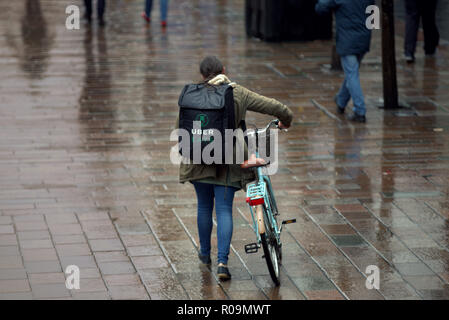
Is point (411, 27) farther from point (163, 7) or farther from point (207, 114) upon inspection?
point (207, 114)

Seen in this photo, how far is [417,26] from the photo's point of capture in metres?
14.0

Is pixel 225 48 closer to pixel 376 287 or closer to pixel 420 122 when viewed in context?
pixel 420 122

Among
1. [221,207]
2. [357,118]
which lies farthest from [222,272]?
[357,118]

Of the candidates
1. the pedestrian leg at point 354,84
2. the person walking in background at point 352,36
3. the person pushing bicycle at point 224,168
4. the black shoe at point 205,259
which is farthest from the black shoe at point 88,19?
the person pushing bicycle at point 224,168

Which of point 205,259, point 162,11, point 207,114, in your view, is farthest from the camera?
point 162,11

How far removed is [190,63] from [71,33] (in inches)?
160

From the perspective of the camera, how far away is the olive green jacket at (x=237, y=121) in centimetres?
592

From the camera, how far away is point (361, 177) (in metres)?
8.47

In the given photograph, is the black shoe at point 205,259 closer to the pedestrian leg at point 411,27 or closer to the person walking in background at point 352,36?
the person walking in background at point 352,36

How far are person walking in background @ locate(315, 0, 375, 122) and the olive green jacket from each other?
4.74 meters

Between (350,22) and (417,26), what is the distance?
12.2ft

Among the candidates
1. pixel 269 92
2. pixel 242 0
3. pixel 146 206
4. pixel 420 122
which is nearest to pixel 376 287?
pixel 146 206

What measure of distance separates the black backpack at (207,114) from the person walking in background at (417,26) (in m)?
8.73

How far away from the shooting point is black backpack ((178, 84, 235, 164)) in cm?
574
